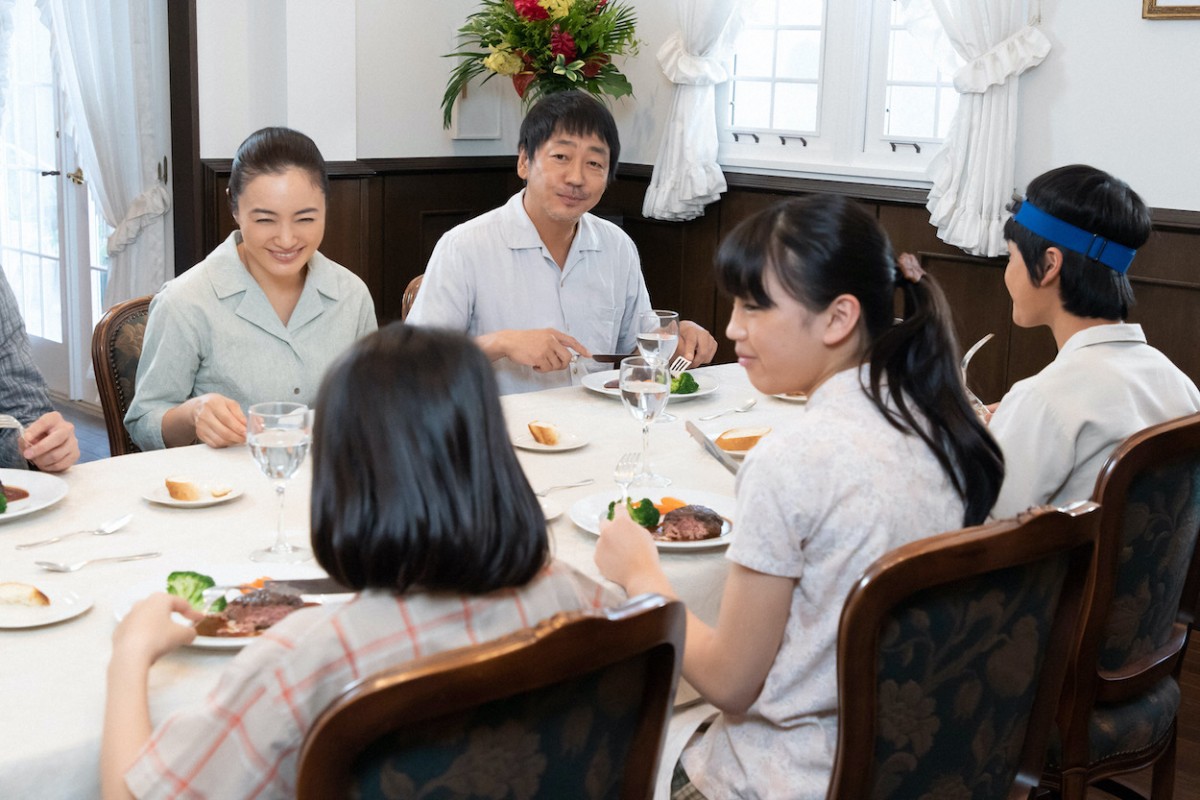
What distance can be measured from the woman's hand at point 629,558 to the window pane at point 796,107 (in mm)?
3311

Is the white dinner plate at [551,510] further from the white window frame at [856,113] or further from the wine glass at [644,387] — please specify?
the white window frame at [856,113]

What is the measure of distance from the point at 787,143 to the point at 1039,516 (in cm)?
356

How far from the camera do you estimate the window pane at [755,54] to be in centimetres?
464

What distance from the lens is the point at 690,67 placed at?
15.2 ft

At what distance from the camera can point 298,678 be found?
3.23ft

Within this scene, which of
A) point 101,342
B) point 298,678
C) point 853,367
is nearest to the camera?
point 298,678

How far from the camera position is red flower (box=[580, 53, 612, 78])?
4656 millimetres

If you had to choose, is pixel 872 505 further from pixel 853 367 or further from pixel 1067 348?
pixel 1067 348

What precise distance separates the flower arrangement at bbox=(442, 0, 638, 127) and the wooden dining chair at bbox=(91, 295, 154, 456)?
7.98ft

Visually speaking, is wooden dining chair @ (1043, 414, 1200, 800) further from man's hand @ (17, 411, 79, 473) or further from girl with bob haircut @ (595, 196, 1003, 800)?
man's hand @ (17, 411, 79, 473)

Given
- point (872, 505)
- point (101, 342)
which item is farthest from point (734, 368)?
point (872, 505)

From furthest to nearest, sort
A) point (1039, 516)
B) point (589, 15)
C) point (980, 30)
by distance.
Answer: point (589, 15)
point (980, 30)
point (1039, 516)

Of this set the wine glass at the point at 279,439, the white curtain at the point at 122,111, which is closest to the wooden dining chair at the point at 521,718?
the wine glass at the point at 279,439

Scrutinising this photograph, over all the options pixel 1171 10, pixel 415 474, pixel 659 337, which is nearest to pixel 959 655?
pixel 415 474
